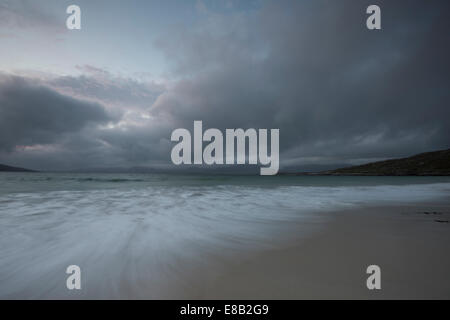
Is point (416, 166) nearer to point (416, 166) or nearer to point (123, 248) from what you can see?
point (416, 166)

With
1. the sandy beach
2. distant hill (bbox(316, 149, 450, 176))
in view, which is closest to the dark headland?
distant hill (bbox(316, 149, 450, 176))

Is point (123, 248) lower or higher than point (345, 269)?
lower

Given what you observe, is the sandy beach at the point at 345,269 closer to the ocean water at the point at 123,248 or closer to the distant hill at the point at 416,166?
the ocean water at the point at 123,248

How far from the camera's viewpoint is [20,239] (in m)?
4.41

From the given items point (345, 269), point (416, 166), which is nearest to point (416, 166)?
point (416, 166)

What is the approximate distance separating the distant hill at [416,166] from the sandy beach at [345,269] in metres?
100

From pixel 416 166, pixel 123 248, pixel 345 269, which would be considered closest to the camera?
pixel 345 269

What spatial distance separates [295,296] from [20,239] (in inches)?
248

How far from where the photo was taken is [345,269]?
2.86 m

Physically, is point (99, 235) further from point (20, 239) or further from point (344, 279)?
point (344, 279)

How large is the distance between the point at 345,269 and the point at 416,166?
391ft

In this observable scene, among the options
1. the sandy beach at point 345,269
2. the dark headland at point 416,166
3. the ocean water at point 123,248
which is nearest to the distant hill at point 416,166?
the dark headland at point 416,166

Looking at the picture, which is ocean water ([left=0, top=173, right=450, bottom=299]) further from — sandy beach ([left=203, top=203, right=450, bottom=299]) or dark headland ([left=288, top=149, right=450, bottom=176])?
dark headland ([left=288, top=149, right=450, bottom=176])
